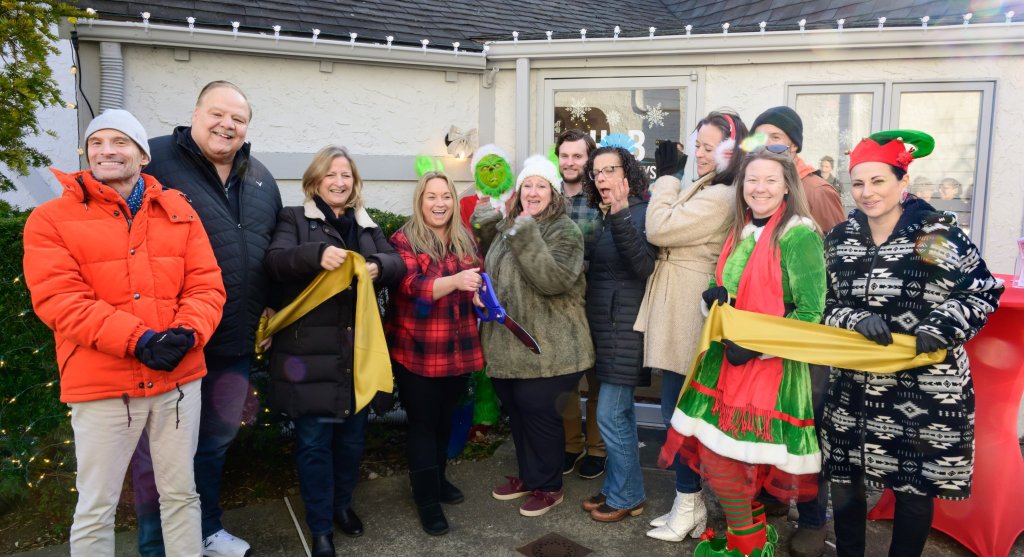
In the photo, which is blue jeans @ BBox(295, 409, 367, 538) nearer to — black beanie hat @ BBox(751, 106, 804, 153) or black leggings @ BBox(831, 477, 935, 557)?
black leggings @ BBox(831, 477, 935, 557)

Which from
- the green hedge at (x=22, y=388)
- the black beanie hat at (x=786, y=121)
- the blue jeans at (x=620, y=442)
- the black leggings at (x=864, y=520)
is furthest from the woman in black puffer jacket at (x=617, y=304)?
the green hedge at (x=22, y=388)

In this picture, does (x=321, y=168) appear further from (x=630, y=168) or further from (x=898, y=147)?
(x=898, y=147)

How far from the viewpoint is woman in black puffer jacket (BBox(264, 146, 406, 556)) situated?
130 inches

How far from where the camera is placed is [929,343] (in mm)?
2734

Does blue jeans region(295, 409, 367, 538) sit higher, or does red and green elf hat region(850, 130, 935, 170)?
red and green elf hat region(850, 130, 935, 170)

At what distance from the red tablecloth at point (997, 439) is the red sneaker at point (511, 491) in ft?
7.92

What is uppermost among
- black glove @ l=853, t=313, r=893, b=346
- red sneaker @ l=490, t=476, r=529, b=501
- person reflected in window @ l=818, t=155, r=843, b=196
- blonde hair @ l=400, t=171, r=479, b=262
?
person reflected in window @ l=818, t=155, r=843, b=196

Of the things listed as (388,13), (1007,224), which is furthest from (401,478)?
(1007,224)

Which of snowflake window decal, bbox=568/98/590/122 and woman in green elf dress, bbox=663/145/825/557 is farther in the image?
snowflake window decal, bbox=568/98/590/122

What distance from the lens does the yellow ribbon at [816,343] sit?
284 cm

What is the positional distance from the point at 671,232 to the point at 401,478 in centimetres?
246

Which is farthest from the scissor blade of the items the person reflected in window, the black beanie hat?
the person reflected in window

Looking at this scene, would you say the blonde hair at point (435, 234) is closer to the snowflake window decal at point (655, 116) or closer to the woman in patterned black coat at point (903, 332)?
the woman in patterned black coat at point (903, 332)

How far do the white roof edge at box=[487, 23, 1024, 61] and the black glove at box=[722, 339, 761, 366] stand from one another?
14.0 ft
